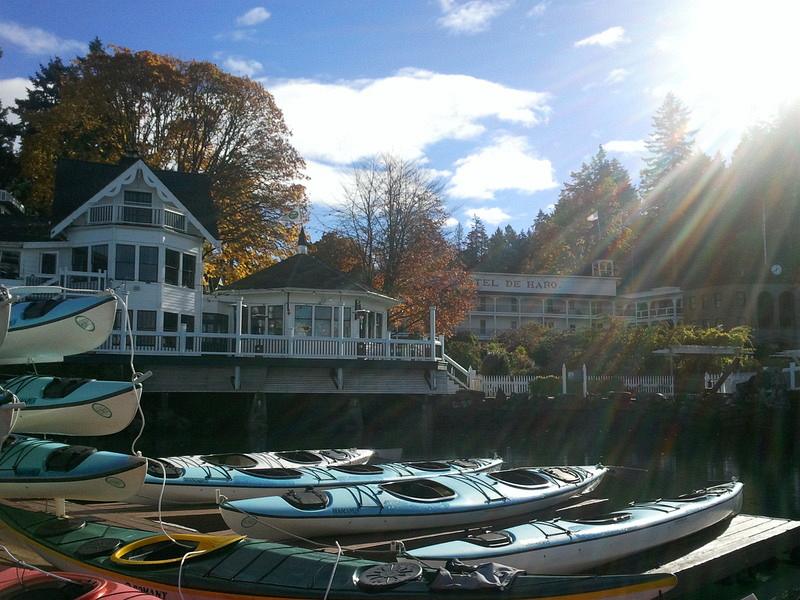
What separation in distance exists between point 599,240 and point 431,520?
75.0 m

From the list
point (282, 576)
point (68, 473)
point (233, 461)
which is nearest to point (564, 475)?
point (233, 461)

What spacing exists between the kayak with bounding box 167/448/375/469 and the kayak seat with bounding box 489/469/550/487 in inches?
159

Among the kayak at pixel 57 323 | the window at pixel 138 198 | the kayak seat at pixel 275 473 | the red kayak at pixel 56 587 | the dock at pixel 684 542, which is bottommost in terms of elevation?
the dock at pixel 684 542

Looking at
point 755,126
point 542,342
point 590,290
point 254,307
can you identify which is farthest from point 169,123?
point 755,126

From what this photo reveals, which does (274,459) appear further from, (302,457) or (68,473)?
(68,473)

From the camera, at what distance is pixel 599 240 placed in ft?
275

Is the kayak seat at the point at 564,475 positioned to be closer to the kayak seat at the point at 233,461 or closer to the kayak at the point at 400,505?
the kayak at the point at 400,505

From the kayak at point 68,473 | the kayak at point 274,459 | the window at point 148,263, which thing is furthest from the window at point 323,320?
the kayak at point 68,473

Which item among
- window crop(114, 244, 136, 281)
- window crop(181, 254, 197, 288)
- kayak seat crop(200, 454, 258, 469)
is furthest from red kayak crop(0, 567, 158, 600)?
window crop(181, 254, 197, 288)

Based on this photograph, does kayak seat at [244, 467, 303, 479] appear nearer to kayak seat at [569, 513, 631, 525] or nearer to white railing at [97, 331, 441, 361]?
kayak seat at [569, 513, 631, 525]

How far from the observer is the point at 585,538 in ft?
34.7

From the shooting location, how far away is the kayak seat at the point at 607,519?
11.1m

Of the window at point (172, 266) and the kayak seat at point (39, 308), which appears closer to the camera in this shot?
the kayak seat at point (39, 308)

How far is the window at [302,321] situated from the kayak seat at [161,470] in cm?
1734
